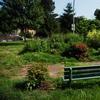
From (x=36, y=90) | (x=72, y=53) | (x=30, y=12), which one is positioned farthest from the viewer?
(x=30, y=12)

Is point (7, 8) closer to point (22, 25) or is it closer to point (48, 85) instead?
point (22, 25)

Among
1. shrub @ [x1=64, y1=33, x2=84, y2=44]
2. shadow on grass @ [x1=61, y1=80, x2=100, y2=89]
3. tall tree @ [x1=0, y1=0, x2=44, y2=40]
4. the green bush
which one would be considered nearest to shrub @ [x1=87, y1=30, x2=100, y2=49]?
shrub @ [x1=64, y1=33, x2=84, y2=44]

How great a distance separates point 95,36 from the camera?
96.3ft

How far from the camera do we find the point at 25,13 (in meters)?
58.6

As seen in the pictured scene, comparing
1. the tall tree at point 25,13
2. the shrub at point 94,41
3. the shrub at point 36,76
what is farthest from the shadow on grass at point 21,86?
the tall tree at point 25,13

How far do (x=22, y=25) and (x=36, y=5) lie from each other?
3.87m

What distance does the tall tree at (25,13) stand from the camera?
58.1m

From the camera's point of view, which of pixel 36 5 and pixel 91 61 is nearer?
pixel 91 61

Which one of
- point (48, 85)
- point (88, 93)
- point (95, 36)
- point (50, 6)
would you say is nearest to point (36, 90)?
point (48, 85)

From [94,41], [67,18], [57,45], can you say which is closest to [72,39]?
[94,41]

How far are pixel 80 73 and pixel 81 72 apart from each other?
49 millimetres

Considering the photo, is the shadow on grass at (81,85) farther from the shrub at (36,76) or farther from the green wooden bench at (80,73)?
the shrub at (36,76)

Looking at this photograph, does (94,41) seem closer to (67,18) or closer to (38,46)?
(38,46)

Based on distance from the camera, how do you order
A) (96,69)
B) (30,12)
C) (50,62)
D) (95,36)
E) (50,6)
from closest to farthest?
(96,69)
(50,62)
(95,36)
(30,12)
(50,6)
